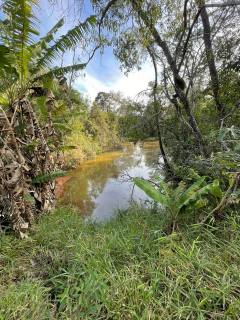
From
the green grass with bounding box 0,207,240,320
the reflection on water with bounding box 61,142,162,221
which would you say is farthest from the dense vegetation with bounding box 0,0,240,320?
the reflection on water with bounding box 61,142,162,221

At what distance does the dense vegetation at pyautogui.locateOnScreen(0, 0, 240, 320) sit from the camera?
1.92 meters

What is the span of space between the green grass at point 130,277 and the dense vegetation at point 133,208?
0.01 m

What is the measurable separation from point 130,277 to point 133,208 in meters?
2.17

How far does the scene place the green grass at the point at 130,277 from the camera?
1.81m

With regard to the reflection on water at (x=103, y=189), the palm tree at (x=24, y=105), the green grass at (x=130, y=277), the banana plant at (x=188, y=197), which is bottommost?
the reflection on water at (x=103, y=189)

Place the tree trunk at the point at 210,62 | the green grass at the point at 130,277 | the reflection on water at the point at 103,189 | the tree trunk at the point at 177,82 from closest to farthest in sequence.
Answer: the green grass at the point at 130,277 → the tree trunk at the point at 177,82 → the tree trunk at the point at 210,62 → the reflection on water at the point at 103,189

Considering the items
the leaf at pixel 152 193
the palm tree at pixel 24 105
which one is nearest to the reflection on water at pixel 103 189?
the palm tree at pixel 24 105

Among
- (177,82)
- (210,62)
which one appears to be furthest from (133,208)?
(210,62)

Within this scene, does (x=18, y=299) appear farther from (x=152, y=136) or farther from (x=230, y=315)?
(x=152, y=136)

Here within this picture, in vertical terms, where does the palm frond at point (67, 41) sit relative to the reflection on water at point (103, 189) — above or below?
above

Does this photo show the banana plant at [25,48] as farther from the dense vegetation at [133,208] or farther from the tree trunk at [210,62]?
the tree trunk at [210,62]

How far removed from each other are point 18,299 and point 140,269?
101cm

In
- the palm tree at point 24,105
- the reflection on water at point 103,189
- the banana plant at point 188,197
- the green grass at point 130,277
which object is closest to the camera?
the green grass at point 130,277

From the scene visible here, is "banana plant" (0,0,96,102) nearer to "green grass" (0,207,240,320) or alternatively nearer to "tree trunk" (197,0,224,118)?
"green grass" (0,207,240,320)
